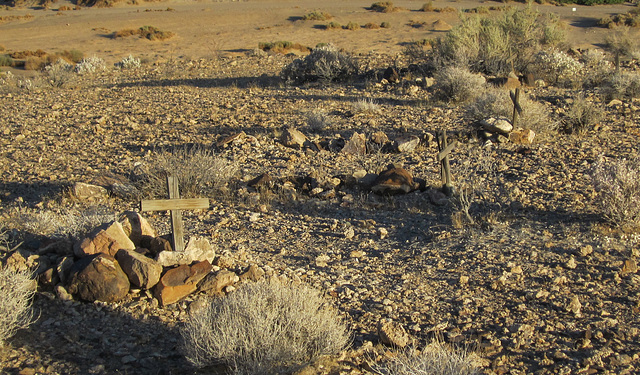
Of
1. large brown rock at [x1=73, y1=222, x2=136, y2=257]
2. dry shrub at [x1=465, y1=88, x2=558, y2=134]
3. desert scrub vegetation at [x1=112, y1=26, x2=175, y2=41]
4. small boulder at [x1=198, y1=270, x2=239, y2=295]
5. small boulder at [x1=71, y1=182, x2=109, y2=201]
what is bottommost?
small boulder at [x1=71, y1=182, x2=109, y2=201]

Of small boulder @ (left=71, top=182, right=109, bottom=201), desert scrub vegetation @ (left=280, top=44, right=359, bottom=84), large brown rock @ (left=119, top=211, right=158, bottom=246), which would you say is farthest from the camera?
desert scrub vegetation @ (left=280, top=44, right=359, bottom=84)

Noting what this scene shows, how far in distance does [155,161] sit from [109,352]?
452 cm

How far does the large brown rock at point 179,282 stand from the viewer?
4730 mm

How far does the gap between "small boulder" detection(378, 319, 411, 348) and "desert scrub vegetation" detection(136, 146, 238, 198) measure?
423 centimetres

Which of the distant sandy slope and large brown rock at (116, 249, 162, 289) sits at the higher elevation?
the distant sandy slope

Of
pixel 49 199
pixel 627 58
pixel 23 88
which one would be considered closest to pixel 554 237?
pixel 49 199

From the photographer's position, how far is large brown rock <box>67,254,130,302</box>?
15.3 feet

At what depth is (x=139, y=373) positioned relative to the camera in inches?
151

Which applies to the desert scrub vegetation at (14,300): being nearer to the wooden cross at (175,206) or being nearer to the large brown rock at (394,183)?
the wooden cross at (175,206)

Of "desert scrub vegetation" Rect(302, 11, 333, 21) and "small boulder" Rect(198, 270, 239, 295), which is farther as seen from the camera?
"desert scrub vegetation" Rect(302, 11, 333, 21)

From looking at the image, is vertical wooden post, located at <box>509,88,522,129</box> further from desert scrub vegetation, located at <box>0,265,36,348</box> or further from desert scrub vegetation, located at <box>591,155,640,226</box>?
desert scrub vegetation, located at <box>0,265,36,348</box>

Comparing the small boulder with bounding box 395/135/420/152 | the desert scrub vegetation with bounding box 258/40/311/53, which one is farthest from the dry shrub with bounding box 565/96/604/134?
the desert scrub vegetation with bounding box 258/40/311/53

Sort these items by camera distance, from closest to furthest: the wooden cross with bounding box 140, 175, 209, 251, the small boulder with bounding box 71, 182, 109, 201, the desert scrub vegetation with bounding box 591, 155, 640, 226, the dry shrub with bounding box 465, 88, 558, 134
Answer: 1. the wooden cross with bounding box 140, 175, 209, 251
2. the desert scrub vegetation with bounding box 591, 155, 640, 226
3. the small boulder with bounding box 71, 182, 109, 201
4. the dry shrub with bounding box 465, 88, 558, 134

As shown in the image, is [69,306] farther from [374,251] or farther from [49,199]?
[49,199]
